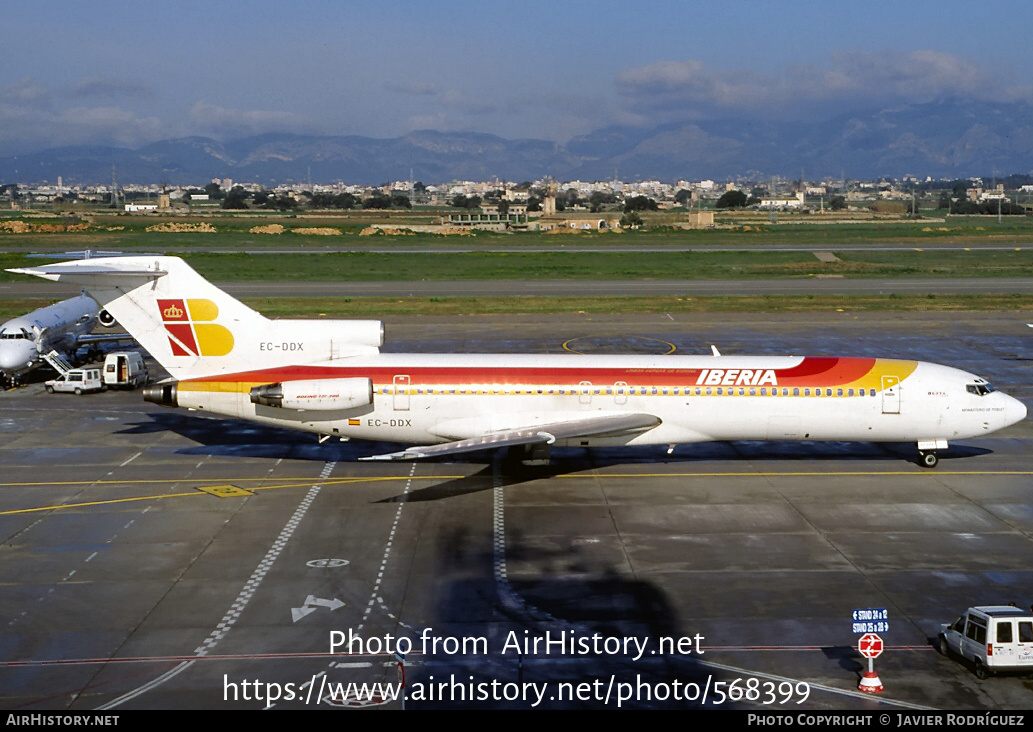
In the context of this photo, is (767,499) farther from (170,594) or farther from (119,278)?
(119,278)

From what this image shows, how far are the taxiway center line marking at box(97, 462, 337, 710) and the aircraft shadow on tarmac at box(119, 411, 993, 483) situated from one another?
4.51 meters

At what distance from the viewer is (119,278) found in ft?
95.7

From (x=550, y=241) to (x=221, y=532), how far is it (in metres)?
109

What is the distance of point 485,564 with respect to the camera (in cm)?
2297

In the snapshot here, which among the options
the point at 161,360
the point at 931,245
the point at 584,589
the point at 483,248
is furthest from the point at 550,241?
the point at 584,589

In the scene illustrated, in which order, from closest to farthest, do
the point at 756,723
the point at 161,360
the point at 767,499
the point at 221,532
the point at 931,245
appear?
1. the point at 756,723
2. the point at 221,532
3. the point at 767,499
4. the point at 161,360
5. the point at 931,245

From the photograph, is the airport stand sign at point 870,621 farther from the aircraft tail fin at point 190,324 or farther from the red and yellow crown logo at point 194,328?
the red and yellow crown logo at point 194,328

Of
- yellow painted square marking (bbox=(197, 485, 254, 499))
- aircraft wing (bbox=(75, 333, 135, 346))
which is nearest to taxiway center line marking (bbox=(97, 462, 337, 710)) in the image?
yellow painted square marking (bbox=(197, 485, 254, 499))

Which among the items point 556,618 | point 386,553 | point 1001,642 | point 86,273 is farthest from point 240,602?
point 1001,642

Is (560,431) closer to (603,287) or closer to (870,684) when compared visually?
(870,684)

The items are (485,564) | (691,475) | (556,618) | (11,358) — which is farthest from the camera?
(11,358)

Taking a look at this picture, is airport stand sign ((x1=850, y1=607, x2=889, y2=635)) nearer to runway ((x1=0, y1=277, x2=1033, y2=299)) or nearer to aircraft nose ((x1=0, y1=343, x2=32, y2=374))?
aircraft nose ((x1=0, y1=343, x2=32, y2=374))

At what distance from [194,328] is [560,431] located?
466 inches

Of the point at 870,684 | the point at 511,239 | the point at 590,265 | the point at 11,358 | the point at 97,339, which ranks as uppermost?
the point at 511,239
